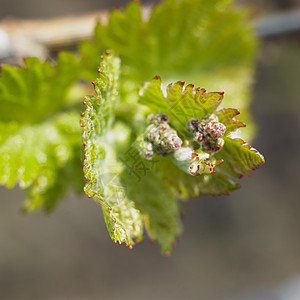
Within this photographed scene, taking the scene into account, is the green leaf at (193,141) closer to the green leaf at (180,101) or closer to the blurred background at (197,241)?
the green leaf at (180,101)

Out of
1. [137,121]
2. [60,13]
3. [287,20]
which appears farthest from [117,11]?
[60,13]

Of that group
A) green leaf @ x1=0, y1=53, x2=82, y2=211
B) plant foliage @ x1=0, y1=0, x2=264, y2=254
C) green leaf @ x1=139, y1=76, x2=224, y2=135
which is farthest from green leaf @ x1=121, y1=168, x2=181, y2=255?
green leaf @ x1=0, y1=53, x2=82, y2=211

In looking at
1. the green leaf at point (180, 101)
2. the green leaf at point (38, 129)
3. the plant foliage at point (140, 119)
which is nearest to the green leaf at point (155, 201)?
the plant foliage at point (140, 119)

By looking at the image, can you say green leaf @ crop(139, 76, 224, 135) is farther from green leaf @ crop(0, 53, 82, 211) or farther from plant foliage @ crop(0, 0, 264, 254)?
green leaf @ crop(0, 53, 82, 211)

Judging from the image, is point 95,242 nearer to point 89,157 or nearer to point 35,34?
point 35,34

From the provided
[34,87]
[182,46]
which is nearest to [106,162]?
[34,87]

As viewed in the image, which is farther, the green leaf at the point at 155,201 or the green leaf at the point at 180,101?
the green leaf at the point at 155,201

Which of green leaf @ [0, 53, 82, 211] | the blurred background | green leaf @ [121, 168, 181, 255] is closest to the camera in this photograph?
green leaf @ [121, 168, 181, 255]

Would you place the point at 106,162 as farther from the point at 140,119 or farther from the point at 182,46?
the point at 182,46

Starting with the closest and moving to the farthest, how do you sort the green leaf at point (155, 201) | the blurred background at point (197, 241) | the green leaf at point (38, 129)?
the green leaf at point (155, 201), the green leaf at point (38, 129), the blurred background at point (197, 241)
